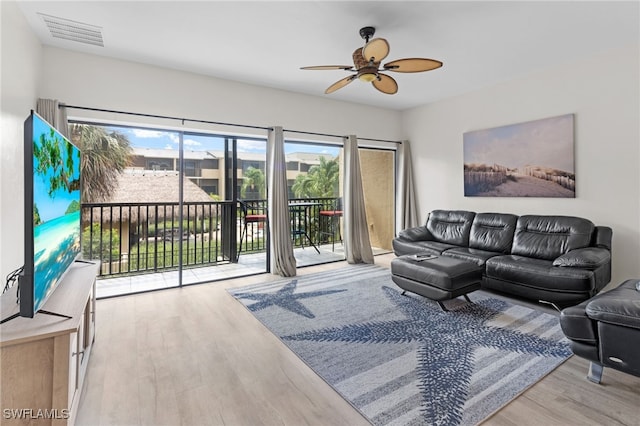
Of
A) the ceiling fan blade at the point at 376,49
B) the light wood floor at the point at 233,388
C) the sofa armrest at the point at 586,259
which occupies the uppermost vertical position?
the ceiling fan blade at the point at 376,49

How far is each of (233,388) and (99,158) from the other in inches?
136

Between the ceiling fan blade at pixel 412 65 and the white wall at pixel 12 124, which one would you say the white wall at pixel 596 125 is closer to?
the ceiling fan blade at pixel 412 65

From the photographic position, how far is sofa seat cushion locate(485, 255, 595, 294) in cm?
282

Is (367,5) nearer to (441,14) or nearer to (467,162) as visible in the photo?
(441,14)

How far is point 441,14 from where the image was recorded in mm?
2670

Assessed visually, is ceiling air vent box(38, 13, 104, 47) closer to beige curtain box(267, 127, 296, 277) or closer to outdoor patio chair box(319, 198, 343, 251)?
beige curtain box(267, 127, 296, 277)

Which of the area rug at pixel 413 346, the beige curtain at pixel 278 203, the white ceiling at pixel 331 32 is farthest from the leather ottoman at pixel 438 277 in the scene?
the white ceiling at pixel 331 32

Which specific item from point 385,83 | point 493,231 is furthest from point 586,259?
point 385,83

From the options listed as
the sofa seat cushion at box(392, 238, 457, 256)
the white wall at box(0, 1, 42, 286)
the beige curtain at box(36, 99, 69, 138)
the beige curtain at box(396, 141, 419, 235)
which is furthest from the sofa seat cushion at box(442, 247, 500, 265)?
the beige curtain at box(36, 99, 69, 138)

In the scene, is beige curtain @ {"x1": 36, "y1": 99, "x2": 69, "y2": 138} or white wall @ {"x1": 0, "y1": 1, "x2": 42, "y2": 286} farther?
beige curtain @ {"x1": 36, "y1": 99, "x2": 69, "y2": 138}

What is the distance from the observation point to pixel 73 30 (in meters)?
2.86

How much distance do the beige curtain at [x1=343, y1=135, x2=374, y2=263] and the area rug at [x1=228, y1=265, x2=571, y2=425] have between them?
142cm

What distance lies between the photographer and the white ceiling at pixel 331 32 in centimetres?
255

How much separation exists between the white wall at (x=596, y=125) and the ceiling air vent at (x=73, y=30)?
4802 millimetres
